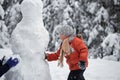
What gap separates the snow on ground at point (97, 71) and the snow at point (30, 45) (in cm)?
312

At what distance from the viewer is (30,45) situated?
5633 millimetres

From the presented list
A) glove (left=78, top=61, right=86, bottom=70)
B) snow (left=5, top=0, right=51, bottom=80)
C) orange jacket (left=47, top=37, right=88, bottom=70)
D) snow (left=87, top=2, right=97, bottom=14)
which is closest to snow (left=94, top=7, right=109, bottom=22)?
snow (left=87, top=2, right=97, bottom=14)

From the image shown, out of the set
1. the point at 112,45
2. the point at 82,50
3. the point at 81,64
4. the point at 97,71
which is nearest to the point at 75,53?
the point at 82,50

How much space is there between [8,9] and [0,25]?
5.16m

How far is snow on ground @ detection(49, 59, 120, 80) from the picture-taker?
8945mm

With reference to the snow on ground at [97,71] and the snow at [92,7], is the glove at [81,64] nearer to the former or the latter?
the snow on ground at [97,71]

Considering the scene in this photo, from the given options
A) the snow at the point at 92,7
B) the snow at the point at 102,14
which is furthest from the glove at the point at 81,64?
the snow at the point at 92,7

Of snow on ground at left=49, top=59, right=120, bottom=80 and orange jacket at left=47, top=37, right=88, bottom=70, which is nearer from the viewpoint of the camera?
orange jacket at left=47, top=37, right=88, bottom=70

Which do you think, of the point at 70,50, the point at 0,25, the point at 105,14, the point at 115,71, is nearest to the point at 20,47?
the point at 70,50

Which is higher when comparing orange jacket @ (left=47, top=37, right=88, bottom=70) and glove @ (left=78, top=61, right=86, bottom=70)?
orange jacket @ (left=47, top=37, right=88, bottom=70)

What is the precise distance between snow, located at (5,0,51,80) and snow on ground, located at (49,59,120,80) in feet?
10.2

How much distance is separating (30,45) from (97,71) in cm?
434

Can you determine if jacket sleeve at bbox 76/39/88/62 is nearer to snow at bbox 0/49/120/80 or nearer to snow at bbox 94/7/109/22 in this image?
snow at bbox 0/49/120/80

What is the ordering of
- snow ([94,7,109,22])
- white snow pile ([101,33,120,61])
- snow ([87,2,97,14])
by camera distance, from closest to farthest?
white snow pile ([101,33,120,61]) < snow ([94,7,109,22]) < snow ([87,2,97,14])
